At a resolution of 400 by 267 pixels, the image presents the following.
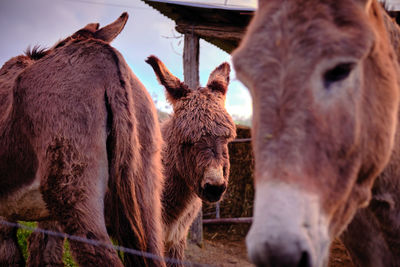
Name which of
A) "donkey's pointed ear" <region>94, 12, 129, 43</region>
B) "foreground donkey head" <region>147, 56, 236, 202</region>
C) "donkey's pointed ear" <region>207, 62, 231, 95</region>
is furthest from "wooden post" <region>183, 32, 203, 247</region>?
"donkey's pointed ear" <region>94, 12, 129, 43</region>

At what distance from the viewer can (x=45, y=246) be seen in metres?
3.73

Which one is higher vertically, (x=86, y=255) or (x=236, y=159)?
(x=236, y=159)

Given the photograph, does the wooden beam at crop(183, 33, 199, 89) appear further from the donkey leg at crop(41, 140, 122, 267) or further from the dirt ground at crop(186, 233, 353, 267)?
the donkey leg at crop(41, 140, 122, 267)

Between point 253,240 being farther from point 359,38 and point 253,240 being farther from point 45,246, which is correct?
point 45,246

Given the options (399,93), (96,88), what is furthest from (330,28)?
(96,88)

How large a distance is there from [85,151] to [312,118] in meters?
1.61

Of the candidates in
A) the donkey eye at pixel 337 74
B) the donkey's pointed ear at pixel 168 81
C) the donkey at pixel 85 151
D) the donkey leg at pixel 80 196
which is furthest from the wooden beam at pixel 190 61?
the donkey eye at pixel 337 74

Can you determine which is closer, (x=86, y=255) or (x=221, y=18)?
(x=86, y=255)

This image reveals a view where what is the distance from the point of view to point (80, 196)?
2336mm

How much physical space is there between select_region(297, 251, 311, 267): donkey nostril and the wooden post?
19.1 feet

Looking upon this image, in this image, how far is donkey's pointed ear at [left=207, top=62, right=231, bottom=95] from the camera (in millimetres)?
4332

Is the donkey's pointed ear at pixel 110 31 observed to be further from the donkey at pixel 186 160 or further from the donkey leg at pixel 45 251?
the donkey leg at pixel 45 251

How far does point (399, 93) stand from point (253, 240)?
3.65 feet

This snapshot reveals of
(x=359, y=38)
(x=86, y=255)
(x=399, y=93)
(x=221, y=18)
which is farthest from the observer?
(x=221, y=18)
